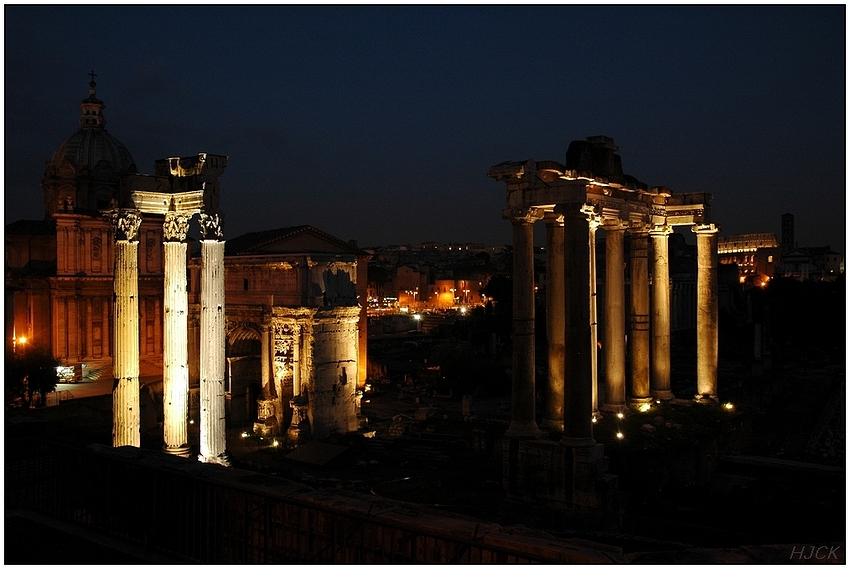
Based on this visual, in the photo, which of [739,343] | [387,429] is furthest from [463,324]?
[387,429]

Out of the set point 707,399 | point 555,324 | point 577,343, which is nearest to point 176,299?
point 555,324

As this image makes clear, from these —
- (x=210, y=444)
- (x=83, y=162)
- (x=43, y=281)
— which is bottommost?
(x=210, y=444)

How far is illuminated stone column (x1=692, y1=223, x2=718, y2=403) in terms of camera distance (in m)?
20.9

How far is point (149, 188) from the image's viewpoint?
15.9 m

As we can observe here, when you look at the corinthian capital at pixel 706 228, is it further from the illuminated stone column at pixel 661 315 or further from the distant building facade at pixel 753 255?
the distant building facade at pixel 753 255

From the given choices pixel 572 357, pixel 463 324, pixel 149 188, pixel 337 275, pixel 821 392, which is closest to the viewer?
pixel 572 357

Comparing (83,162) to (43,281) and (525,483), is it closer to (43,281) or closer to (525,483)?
(43,281)

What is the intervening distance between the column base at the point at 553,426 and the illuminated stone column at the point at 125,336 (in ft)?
29.8

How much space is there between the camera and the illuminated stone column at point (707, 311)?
822 inches

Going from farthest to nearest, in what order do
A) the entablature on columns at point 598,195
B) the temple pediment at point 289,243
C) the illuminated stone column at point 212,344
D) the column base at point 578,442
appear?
the temple pediment at point 289,243 < the illuminated stone column at point 212,344 < the entablature on columns at point 598,195 < the column base at point 578,442

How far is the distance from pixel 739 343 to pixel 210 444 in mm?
51074

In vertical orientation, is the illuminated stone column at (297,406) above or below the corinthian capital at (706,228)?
below

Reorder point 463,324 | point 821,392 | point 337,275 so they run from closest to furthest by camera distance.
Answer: point 337,275
point 821,392
point 463,324

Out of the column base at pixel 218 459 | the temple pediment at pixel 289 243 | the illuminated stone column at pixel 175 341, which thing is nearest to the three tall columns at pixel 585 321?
the column base at pixel 218 459
